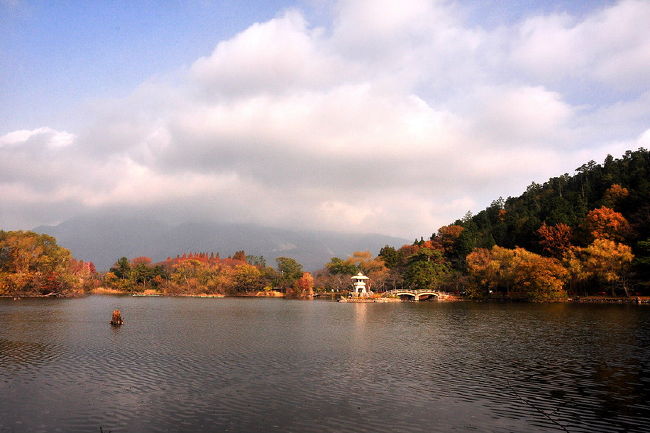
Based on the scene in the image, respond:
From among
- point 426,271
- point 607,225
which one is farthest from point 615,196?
point 426,271

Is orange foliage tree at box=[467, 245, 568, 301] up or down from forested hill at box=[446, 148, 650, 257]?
down

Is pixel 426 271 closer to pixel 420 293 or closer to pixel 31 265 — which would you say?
pixel 420 293

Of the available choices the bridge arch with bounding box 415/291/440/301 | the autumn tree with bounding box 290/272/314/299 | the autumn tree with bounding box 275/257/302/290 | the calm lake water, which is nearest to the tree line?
the bridge arch with bounding box 415/291/440/301

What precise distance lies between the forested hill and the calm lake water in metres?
56.2

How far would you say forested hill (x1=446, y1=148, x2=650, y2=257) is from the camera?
8662 centimetres

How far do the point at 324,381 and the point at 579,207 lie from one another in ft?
332

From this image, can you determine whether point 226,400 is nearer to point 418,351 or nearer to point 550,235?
point 418,351

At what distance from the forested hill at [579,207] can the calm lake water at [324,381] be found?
56.2 metres

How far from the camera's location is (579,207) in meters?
102

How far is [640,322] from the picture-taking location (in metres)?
44.2

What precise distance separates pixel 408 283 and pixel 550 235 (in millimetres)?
35343

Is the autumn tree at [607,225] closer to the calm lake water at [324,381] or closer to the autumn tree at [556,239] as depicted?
the autumn tree at [556,239]

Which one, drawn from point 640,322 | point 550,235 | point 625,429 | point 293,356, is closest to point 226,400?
point 293,356

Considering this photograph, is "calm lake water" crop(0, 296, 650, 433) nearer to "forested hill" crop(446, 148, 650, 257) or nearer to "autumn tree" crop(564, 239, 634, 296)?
"autumn tree" crop(564, 239, 634, 296)
